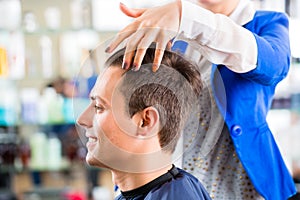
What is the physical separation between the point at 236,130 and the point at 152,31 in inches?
10.8

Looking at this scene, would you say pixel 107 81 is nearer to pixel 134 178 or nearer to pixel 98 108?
pixel 98 108

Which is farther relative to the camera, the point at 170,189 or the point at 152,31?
the point at 170,189

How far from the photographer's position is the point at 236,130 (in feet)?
2.86

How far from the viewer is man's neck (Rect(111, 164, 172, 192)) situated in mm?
850

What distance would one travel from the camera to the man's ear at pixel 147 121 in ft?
2.50

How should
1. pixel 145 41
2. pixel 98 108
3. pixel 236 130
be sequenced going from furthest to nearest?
pixel 236 130, pixel 98 108, pixel 145 41

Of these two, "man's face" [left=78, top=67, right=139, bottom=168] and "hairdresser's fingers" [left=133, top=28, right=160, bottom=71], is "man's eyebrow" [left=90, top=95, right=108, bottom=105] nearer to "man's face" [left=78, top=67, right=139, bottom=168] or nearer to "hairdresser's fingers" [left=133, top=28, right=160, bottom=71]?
"man's face" [left=78, top=67, right=139, bottom=168]

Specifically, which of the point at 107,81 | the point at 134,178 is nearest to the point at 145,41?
the point at 107,81

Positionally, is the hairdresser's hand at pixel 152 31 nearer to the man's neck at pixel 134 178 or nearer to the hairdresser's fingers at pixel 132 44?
the hairdresser's fingers at pixel 132 44

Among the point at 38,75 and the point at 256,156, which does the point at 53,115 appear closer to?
the point at 38,75

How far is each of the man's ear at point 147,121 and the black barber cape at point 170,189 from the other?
0.37ft

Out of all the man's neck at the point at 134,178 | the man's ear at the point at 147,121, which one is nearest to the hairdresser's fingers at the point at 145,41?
the man's ear at the point at 147,121

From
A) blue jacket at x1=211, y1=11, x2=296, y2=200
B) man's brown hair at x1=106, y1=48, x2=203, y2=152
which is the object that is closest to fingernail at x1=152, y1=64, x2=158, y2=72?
man's brown hair at x1=106, y1=48, x2=203, y2=152

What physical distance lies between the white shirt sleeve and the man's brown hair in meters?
0.04
